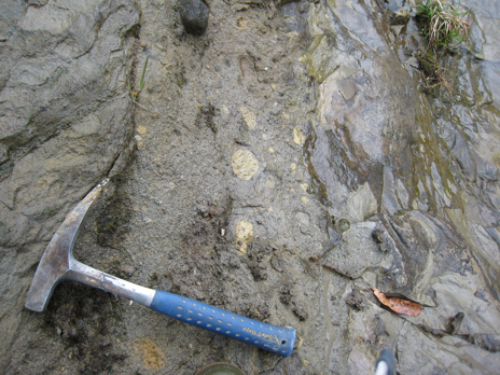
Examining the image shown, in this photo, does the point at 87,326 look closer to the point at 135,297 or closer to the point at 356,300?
the point at 135,297

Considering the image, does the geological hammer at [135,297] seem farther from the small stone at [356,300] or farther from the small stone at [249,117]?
the small stone at [249,117]

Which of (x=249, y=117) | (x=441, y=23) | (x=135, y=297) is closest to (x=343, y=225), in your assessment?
(x=249, y=117)

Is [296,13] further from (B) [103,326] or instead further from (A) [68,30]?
(B) [103,326]

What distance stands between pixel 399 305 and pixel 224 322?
36.6 inches

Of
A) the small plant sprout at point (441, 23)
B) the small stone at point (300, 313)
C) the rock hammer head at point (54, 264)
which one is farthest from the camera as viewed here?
the small plant sprout at point (441, 23)

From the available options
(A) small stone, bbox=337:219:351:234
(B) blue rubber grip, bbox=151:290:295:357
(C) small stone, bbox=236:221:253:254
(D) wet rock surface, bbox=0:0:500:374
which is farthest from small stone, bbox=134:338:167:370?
(A) small stone, bbox=337:219:351:234

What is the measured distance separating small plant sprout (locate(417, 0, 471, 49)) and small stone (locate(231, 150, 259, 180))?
1.95 metres

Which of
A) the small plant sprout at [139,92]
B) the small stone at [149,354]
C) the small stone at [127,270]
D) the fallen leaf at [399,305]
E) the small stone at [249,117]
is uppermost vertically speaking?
the small plant sprout at [139,92]

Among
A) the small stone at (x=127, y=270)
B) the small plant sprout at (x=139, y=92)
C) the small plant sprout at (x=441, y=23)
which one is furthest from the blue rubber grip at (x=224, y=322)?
the small plant sprout at (x=441, y=23)

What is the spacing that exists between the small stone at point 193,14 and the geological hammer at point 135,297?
118cm

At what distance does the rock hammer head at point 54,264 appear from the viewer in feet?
4.83

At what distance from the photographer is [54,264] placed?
150cm

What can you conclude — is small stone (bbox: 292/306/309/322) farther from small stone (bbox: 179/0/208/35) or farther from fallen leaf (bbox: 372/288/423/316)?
small stone (bbox: 179/0/208/35)

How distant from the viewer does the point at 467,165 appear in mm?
2510
